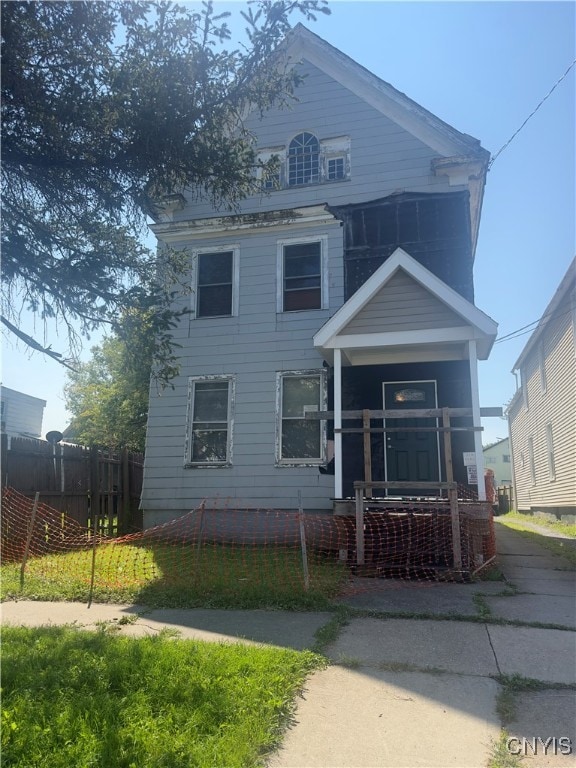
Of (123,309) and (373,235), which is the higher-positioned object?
(373,235)

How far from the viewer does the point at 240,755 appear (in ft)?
8.64

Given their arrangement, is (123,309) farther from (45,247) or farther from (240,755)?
(240,755)

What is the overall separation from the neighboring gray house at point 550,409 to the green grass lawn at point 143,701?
39.1ft

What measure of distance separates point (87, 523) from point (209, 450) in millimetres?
2882

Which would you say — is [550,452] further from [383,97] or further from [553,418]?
[383,97]

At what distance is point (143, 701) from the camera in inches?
127

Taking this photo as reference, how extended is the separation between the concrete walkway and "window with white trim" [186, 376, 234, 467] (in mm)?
4964

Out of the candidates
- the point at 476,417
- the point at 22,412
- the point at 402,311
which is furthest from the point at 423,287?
the point at 22,412

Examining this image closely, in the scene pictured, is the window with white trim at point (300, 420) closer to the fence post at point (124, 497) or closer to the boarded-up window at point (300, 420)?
the boarded-up window at point (300, 420)

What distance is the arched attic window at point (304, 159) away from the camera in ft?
38.5

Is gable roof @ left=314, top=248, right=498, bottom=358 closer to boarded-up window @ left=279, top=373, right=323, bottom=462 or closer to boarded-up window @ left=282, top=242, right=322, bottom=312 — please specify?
boarded-up window @ left=279, top=373, right=323, bottom=462

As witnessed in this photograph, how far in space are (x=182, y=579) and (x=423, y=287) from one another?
562 centimetres

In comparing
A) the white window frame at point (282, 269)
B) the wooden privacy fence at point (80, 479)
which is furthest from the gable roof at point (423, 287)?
the wooden privacy fence at point (80, 479)

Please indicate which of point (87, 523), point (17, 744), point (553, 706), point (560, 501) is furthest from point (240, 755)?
point (560, 501)
